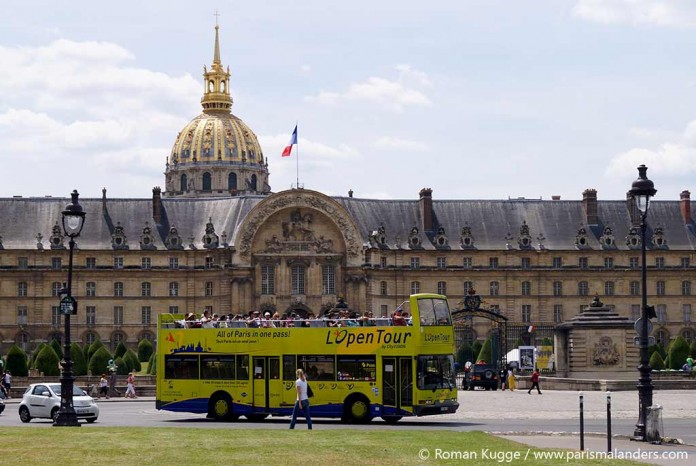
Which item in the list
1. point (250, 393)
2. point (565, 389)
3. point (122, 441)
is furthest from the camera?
point (565, 389)

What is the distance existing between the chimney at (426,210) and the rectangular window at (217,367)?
73872 millimetres

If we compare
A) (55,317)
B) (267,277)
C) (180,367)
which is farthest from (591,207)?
(180,367)

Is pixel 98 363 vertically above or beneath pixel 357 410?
above

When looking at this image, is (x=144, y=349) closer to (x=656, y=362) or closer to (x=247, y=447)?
(x=656, y=362)

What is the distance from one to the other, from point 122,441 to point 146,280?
279 feet

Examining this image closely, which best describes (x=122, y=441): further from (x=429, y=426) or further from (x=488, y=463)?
(x=429, y=426)

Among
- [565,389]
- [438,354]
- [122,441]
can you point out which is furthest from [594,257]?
[122,441]

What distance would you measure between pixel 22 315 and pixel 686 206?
53870 millimetres

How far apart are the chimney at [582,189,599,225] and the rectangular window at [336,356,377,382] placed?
77825 millimetres

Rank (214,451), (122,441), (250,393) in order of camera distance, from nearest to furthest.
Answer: (214,451) → (122,441) → (250,393)

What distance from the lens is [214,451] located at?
2845 cm

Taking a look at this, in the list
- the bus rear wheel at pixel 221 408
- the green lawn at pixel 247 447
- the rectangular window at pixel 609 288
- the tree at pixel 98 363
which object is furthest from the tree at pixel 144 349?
the green lawn at pixel 247 447

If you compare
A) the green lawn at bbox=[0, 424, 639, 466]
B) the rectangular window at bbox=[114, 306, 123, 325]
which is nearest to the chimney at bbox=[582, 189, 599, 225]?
the rectangular window at bbox=[114, 306, 123, 325]

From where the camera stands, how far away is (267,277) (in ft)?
375
